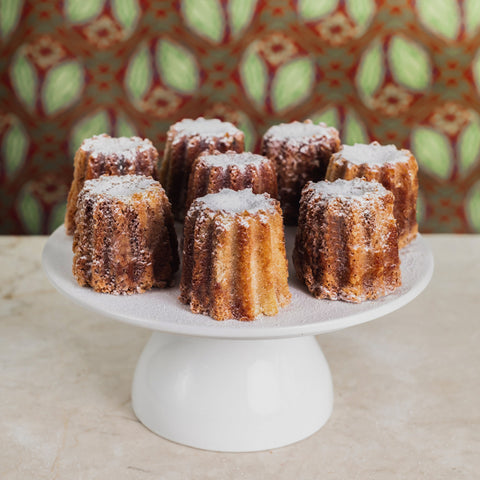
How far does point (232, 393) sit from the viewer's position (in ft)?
3.82

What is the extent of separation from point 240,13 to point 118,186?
3.10ft

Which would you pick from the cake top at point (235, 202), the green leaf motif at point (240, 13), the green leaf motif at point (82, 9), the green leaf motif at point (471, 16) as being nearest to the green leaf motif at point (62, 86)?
the green leaf motif at point (82, 9)

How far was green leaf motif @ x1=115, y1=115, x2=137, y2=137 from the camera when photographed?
204 centimetres

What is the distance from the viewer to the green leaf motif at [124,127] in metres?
2.04

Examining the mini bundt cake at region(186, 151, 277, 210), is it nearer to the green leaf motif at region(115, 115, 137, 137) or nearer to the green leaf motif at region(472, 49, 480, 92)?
the green leaf motif at region(115, 115, 137, 137)

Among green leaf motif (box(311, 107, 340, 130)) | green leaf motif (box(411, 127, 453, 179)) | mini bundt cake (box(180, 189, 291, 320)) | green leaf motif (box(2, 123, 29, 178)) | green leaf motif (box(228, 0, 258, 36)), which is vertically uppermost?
green leaf motif (box(228, 0, 258, 36))

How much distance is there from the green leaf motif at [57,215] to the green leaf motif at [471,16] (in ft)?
3.52

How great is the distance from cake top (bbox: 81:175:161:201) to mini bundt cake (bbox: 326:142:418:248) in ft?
0.89

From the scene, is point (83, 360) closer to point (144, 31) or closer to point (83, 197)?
point (83, 197)

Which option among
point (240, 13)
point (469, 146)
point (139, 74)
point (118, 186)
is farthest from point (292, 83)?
point (118, 186)

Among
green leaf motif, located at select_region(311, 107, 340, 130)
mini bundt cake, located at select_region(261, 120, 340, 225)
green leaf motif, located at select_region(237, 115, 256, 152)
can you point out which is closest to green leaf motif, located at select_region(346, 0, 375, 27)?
green leaf motif, located at select_region(311, 107, 340, 130)

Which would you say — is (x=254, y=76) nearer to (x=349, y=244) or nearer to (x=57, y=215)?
(x=57, y=215)

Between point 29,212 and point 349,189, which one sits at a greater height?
point 349,189

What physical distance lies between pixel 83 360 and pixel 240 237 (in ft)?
1.77
